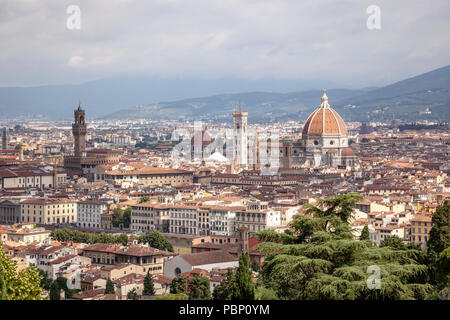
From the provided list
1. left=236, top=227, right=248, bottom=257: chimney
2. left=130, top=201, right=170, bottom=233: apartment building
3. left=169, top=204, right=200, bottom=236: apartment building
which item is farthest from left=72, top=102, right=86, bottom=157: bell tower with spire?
left=236, top=227, right=248, bottom=257: chimney

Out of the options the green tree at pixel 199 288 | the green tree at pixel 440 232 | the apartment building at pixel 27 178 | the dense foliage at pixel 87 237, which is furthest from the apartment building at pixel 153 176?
the green tree at pixel 440 232

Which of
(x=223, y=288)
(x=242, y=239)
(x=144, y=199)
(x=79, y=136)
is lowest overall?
(x=223, y=288)

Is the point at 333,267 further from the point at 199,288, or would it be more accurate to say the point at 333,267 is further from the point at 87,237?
the point at 87,237

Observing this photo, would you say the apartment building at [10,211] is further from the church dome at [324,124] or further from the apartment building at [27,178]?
the church dome at [324,124]

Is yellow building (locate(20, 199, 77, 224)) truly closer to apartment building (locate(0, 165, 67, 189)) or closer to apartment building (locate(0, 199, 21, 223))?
apartment building (locate(0, 199, 21, 223))

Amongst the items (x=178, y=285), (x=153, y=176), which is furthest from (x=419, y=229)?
(x=153, y=176)

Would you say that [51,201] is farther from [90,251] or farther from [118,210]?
[90,251]

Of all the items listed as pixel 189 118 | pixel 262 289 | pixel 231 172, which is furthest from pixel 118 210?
pixel 189 118
